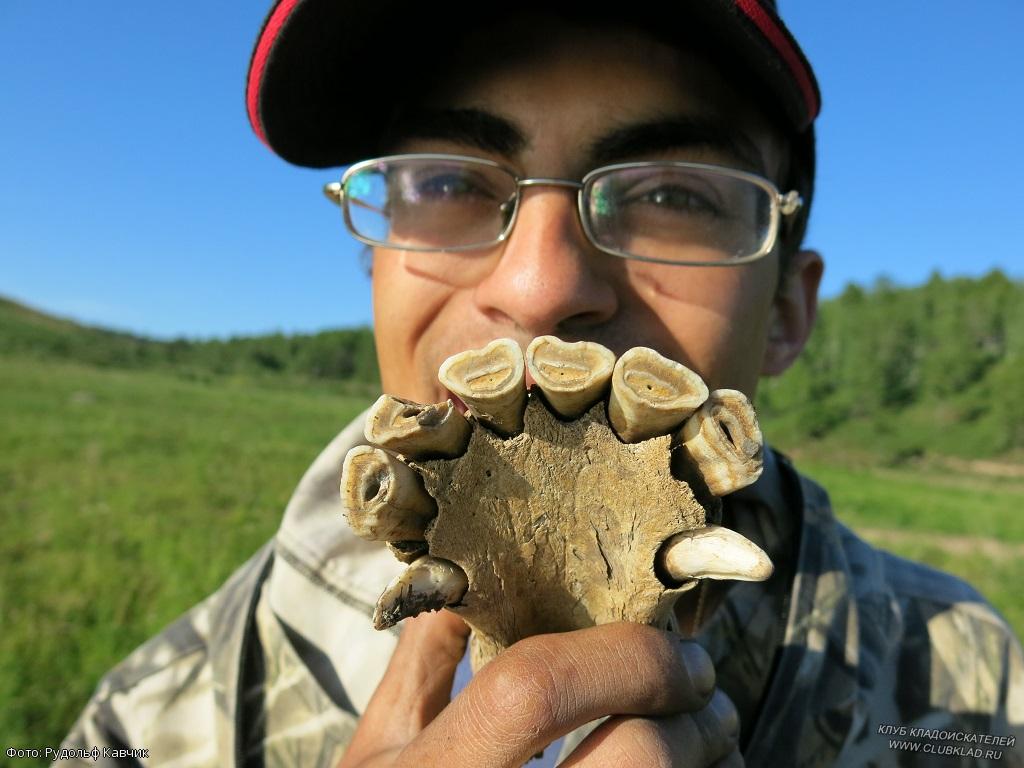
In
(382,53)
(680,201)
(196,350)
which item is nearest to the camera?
(680,201)

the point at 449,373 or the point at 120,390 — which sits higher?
the point at 120,390

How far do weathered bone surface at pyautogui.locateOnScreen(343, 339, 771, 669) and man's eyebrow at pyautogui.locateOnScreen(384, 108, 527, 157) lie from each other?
3.39 feet

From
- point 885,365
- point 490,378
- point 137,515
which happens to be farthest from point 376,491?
point 885,365

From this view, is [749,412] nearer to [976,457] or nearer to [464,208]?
[464,208]

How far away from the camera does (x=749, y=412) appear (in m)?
0.94

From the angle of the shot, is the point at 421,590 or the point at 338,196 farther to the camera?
the point at 338,196

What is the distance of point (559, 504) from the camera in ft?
3.35

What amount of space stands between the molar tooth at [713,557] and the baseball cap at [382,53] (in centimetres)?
134

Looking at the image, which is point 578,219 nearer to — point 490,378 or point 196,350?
point 490,378

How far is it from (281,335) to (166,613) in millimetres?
73996

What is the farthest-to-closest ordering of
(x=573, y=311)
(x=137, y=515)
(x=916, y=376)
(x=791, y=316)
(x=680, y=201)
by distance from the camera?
(x=916, y=376) → (x=137, y=515) → (x=791, y=316) → (x=680, y=201) → (x=573, y=311)

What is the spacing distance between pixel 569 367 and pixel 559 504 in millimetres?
202

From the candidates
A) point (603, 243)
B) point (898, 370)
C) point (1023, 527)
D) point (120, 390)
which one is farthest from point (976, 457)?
point (603, 243)

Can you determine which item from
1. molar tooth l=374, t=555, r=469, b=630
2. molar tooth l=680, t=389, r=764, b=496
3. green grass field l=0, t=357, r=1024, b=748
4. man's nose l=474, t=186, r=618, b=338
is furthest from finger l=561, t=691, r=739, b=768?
green grass field l=0, t=357, r=1024, b=748
